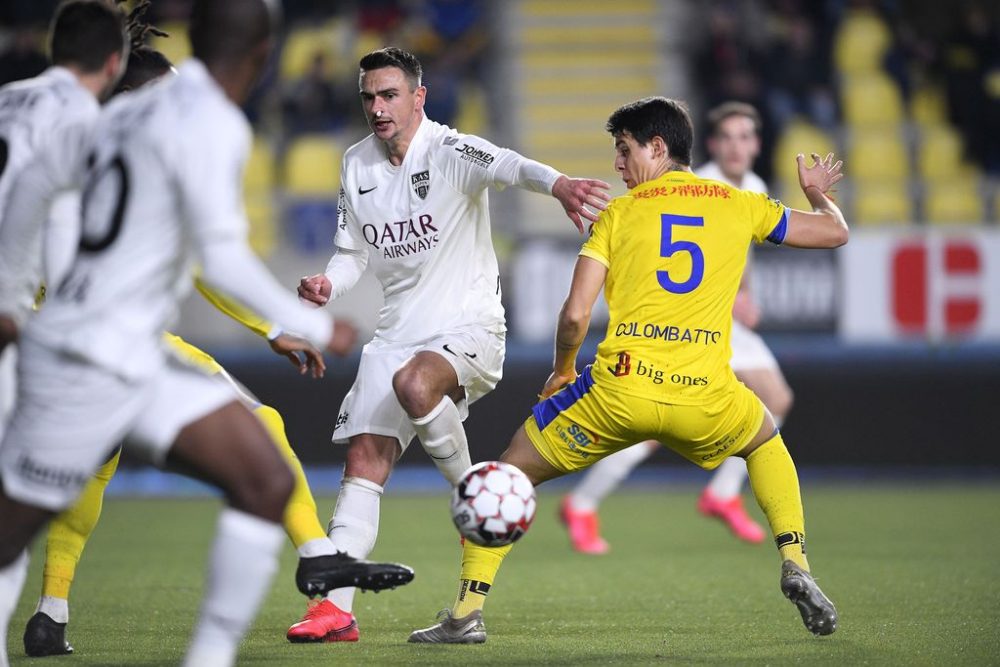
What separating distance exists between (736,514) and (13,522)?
19.2ft

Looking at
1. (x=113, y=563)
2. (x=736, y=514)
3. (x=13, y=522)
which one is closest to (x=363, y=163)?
(x=13, y=522)

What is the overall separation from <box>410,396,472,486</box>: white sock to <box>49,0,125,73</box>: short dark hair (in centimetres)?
191

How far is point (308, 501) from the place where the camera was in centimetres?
530

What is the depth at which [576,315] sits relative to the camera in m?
5.25

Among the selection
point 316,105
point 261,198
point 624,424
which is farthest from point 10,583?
point 316,105

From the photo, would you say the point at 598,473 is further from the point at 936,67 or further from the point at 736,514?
the point at 936,67

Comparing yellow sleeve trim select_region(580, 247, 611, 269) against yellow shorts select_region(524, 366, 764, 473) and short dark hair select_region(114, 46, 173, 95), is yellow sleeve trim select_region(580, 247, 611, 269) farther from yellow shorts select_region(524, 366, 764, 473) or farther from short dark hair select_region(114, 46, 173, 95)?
short dark hair select_region(114, 46, 173, 95)

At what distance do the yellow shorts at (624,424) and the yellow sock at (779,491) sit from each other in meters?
0.11

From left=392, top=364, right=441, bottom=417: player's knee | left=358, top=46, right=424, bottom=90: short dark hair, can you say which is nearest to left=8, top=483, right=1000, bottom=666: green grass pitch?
left=392, top=364, right=441, bottom=417: player's knee

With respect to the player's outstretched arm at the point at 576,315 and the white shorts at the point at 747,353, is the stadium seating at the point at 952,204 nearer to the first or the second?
the white shorts at the point at 747,353

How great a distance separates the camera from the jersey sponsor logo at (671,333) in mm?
5305

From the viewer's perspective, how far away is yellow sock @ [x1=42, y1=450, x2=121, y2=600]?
17.7ft

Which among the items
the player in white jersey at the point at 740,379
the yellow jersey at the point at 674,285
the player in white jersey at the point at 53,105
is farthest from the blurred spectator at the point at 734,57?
the player in white jersey at the point at 53,105

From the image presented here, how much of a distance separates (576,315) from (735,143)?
361 cm
